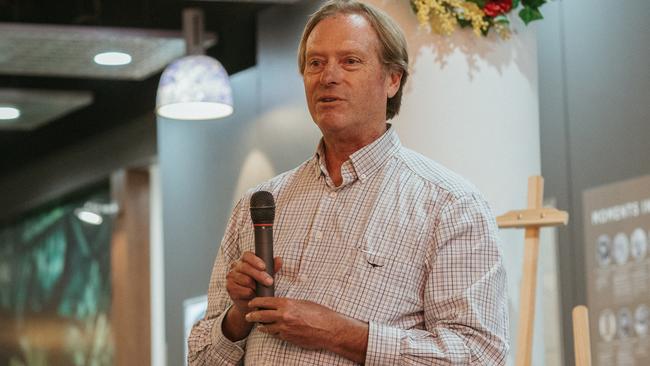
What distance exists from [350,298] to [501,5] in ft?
6.45

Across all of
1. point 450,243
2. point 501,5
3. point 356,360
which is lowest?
point 356,360

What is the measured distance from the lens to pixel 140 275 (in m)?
10.0

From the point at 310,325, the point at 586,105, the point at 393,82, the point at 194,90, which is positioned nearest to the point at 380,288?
the point at 310,325

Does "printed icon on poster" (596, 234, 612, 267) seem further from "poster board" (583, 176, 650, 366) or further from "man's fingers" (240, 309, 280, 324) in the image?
"man's fingers" (240, 309, 280, 324)

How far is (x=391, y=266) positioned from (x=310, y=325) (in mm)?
216

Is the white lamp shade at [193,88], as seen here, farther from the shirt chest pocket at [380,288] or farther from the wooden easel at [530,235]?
the shirt chest pocket at [380,288]

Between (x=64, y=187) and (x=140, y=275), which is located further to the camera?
(x=64, y=187)

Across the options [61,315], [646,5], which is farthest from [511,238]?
[61,315]

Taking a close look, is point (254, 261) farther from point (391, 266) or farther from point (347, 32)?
point (347, 32)

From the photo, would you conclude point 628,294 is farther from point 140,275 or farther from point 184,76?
point 140,275

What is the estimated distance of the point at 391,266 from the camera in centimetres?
224

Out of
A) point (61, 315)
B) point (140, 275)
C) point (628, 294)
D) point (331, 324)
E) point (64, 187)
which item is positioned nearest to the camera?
point (331, 324)

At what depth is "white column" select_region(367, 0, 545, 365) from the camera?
3.93 m

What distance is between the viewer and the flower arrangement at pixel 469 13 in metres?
3.91
